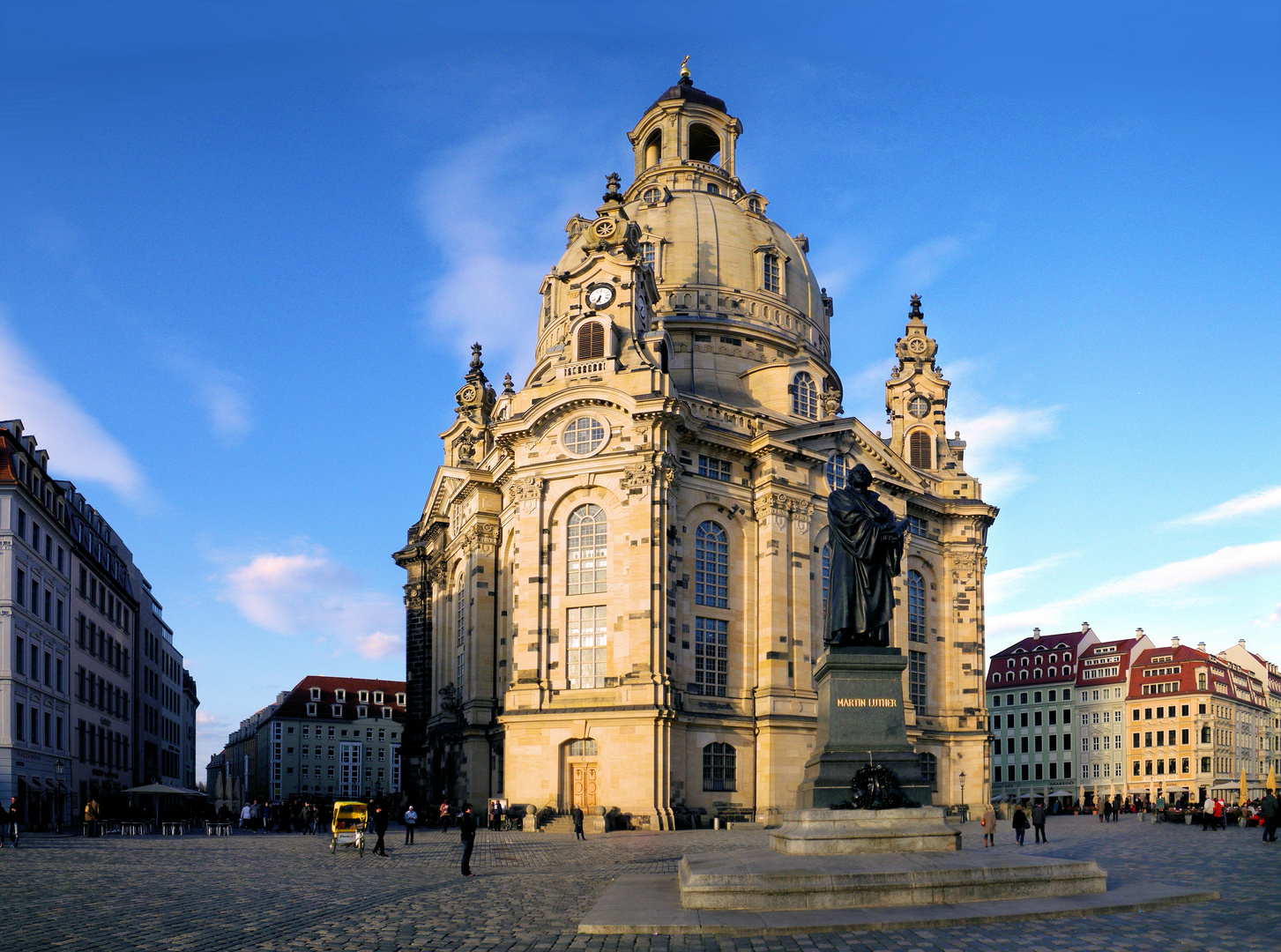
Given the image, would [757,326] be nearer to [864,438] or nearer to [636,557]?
[864,438]

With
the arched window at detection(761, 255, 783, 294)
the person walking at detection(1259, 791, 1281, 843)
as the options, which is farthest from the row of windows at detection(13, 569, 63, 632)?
the person walking at detection(1259, 791, 1281, 843)

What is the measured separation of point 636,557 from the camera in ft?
185

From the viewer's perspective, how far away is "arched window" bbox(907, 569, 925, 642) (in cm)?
7181

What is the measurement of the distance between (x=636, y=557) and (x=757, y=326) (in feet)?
73.5

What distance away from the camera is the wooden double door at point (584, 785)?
181ft

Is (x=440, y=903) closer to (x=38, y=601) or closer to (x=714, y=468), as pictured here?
(x=714, y=468)

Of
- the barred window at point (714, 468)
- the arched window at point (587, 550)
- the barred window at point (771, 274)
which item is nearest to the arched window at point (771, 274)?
the barred window at point (771, 274)

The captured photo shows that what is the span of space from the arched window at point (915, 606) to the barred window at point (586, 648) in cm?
2258

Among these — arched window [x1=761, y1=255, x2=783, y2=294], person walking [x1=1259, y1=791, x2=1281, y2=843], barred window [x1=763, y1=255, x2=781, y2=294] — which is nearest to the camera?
person walking [x1=1259, y1=791, x2=1281, y2=843]

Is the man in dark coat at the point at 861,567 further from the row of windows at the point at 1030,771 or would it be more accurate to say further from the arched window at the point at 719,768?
the row of windows at the point at 1030,771

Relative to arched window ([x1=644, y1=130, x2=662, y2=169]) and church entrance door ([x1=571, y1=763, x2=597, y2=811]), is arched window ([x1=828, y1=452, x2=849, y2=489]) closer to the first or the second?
church entrance door ([x1=571, y1=763, x2=597, y2=811])

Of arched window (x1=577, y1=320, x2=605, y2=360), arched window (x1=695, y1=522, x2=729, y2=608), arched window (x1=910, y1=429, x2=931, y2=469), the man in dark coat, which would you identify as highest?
arched window (x1=577, y1=320, x2=605, y2=360)

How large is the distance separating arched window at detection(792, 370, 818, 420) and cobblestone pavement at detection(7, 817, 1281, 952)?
32.3m

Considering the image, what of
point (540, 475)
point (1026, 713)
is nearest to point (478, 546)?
point (540, 475)
